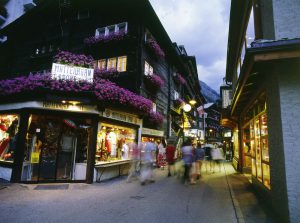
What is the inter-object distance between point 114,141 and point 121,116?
1.69m

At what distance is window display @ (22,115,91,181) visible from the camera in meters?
10.5

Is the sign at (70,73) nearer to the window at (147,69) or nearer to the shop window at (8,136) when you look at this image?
the shop window at (8,136)

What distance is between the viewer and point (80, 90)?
10.5 m

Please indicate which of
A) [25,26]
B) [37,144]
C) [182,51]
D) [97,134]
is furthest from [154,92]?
[182,51]

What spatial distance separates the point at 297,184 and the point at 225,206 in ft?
8.72

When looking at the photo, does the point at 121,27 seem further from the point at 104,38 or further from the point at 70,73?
the point at 70,73

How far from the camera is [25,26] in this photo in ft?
68.0

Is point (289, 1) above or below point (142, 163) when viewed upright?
above

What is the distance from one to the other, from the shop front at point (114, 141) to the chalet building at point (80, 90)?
63 millimetres

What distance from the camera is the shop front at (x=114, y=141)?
39.1 feet

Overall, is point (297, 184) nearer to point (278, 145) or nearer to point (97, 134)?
point (278, 145)

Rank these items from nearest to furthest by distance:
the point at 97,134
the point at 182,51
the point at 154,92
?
the point at 97,134 → the point at 154,92 → the point at 182,51

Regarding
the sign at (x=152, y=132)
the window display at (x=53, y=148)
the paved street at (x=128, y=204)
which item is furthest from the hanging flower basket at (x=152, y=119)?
the paved street at (x=128, y=204)

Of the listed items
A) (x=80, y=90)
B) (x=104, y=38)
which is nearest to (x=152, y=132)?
(x=104, y=38)
